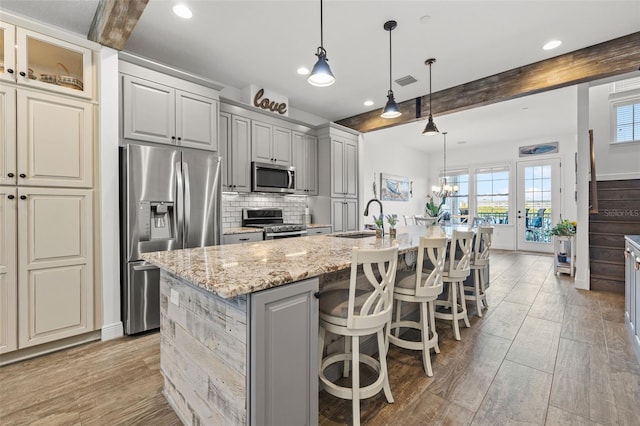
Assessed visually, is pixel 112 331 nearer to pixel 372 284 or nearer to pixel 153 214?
pixel 153 214

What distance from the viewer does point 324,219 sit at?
496cm

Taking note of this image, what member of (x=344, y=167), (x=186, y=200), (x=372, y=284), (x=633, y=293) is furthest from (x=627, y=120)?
(x=186, y=200)

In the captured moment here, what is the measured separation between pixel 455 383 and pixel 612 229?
402 centimetres

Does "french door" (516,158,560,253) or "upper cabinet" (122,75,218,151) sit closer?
"upper cabinet" (122,75,218,151)

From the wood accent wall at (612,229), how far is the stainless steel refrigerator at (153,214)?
531 centimetres

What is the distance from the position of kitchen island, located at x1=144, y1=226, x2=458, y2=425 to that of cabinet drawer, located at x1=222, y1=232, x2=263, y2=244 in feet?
5.84

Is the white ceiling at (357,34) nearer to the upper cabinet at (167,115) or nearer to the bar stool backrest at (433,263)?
the upper cabinet at (167,115)

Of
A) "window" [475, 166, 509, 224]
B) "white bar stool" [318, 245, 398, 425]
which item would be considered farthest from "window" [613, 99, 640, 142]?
"white bar stool" [318, 245, 398, 425]

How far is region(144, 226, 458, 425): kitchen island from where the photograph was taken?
1132mm

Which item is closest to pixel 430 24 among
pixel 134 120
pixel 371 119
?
pixel 371 119

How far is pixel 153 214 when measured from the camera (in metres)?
2.77

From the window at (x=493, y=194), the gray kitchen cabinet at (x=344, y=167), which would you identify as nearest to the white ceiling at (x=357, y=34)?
the gray kitchen cabinet at (x=344, y=167)

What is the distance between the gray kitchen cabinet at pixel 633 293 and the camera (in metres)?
2.16

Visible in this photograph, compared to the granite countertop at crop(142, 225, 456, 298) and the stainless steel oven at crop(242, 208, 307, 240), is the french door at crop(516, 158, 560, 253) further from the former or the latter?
the granite countertop at crop(142, 225, 456, 298)
